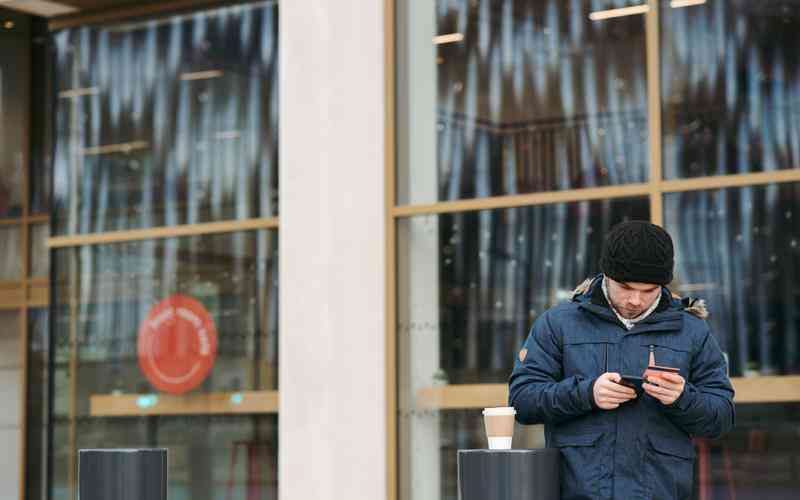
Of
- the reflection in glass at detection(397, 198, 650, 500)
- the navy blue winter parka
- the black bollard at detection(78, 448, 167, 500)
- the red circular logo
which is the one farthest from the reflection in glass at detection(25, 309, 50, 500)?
the navy blue winter parka

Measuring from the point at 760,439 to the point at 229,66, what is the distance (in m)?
4.80

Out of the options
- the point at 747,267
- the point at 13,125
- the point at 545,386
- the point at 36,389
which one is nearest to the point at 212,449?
the point at 36,389

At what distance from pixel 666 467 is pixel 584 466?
0.25 m

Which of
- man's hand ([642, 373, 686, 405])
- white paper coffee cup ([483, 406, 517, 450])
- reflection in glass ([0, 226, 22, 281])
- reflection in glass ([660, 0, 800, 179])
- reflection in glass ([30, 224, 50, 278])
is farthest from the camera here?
reflection in glass ([0, 226, 22, 281])

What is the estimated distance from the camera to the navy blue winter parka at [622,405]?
4188 millimetres

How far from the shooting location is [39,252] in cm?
1298

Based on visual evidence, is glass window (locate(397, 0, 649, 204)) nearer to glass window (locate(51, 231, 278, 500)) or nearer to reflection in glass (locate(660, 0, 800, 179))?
reflection in glass (locate(660, 0, 800, 179))

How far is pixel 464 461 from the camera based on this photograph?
14.3ft

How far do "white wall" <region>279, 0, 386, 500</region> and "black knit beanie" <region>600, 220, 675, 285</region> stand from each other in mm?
4501

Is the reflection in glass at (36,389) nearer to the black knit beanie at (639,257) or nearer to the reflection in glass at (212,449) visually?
the reflection in glass at (212,449)

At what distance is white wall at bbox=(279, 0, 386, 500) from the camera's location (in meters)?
8.54

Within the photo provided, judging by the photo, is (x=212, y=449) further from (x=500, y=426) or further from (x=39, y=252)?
(x=500, y=426)

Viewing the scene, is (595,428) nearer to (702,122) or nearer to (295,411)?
(702,122)

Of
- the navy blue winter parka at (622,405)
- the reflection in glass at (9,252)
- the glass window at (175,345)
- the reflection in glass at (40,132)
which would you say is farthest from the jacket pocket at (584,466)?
the reflection in glass at (9,252)
